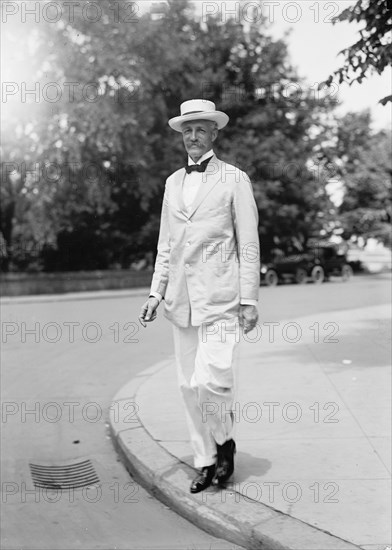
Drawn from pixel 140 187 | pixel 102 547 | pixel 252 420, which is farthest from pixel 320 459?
pixel 140 187

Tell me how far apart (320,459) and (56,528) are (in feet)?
5.25

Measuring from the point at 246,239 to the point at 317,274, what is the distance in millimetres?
27126

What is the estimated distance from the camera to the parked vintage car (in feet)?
95.9

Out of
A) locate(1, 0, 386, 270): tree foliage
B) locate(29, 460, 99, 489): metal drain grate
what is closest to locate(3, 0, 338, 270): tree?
locate(1, 0, 386, 270): tree foliage

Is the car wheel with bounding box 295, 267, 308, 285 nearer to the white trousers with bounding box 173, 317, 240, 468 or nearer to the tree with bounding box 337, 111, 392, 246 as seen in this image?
the tree with bounding box 337, 111, 392, 246

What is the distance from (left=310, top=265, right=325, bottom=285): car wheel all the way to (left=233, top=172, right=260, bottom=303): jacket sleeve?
26790 mm

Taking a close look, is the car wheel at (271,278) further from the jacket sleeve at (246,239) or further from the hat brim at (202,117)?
the jacket sleeve at (246,239)

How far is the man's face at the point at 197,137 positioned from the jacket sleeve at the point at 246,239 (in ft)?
0.87

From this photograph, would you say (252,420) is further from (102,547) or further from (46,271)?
(46,271)

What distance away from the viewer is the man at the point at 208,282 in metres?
4.16

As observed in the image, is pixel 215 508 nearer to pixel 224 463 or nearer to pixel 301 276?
pixel 224 463

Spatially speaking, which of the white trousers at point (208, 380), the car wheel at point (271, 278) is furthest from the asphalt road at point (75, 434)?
the car wheel at point (271, 278)

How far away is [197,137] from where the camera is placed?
14.3 ft

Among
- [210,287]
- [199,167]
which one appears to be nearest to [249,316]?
[210,287]
